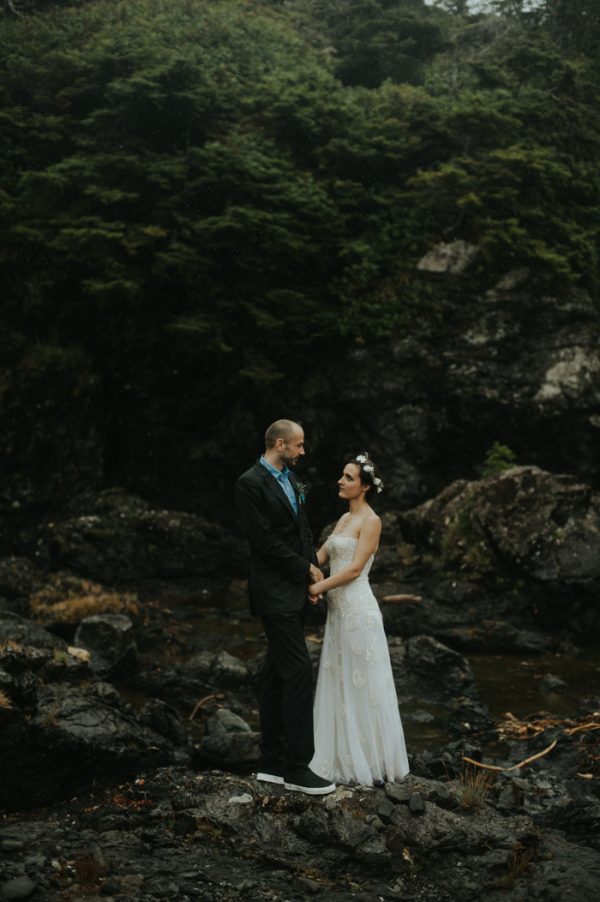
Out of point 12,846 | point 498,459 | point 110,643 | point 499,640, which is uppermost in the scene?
point 498,459

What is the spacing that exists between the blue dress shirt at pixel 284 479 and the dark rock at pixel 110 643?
7.03m

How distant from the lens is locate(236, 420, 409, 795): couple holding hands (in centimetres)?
648

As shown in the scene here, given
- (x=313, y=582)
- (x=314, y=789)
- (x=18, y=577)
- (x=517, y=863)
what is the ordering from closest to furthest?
(x=517, y=863)
(x=314, y=789)
(x=313, y=582)
(x=18, y=577)

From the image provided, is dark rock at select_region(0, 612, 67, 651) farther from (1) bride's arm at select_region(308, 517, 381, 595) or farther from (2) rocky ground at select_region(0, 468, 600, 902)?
(1) bride's arm at select_region(308, 517, 381, 595)

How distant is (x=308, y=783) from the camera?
6.53 meters

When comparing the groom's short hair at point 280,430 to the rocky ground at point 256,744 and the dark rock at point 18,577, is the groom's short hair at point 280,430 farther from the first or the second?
the dark rock at point 18,577

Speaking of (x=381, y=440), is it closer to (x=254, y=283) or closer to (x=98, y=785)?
(x=254, y=283)

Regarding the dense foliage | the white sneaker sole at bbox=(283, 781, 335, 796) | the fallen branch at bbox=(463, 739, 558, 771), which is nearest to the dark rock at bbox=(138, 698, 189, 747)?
the white sneaker sole at bbox=(283, 781, 335, 796)

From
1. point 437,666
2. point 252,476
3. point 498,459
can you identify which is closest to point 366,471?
point 252,476

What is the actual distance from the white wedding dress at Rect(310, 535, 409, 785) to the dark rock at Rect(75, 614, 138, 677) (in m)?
6.42

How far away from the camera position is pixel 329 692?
7027mm

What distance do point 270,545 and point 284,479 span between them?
0.62 meters

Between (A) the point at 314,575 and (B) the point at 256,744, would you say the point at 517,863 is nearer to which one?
(A) the point at 314,575

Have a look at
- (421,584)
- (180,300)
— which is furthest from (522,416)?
(180,300)
